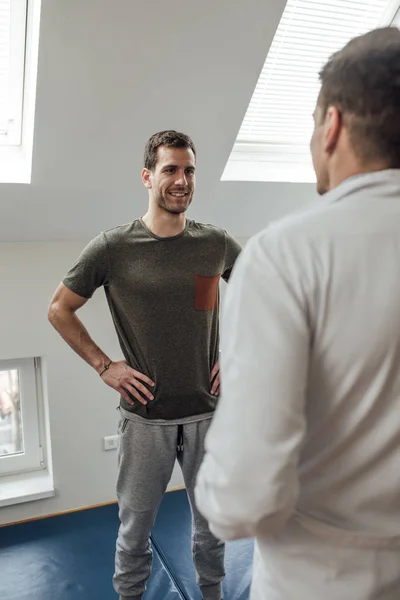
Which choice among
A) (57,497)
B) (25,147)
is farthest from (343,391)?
(57,497)

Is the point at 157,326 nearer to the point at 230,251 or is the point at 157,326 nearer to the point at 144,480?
the point at 230,251

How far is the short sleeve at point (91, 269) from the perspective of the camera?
5.68ft

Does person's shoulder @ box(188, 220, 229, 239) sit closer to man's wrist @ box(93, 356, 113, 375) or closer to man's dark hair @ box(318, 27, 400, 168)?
man's wrist @ box(93, 356, 113, 375)

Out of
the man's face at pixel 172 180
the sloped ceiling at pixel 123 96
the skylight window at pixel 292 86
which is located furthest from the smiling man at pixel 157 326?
the skylight window at pixel 292 86

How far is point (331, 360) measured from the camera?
68 cm

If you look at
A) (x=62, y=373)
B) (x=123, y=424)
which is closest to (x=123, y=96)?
(x=123, y=424)

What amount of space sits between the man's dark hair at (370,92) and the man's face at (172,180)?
1049 mm

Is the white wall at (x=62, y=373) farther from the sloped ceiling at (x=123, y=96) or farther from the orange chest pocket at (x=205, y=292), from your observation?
the orange chest pocket at (x=205, y=292)

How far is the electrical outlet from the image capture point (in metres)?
2.72

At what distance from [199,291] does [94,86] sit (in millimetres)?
823

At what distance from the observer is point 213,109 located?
2.12 metres

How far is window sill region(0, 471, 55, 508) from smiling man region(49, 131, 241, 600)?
928 millimetres

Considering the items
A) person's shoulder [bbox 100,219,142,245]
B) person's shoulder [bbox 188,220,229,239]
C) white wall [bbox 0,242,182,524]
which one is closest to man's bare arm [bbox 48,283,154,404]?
person's shoulder [bbox 100,219,142,245]

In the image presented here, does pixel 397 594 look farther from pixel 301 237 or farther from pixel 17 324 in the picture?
pixel 17 324
